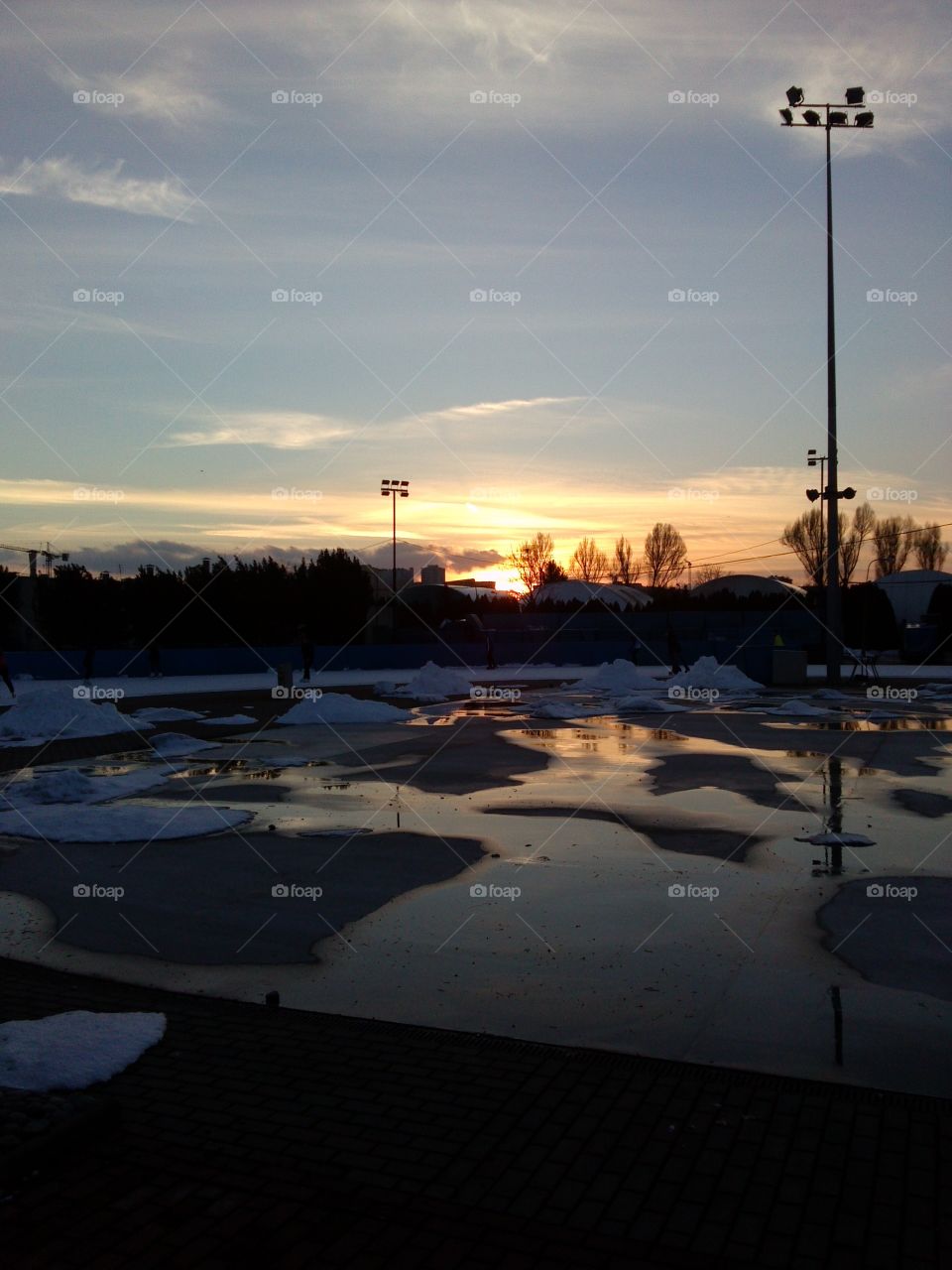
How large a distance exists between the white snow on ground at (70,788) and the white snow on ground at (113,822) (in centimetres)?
42

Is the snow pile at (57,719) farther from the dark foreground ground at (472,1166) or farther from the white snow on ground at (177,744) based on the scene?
the dark foreground ground at (472,1166)

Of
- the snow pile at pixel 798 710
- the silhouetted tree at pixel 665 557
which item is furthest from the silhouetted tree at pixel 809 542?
the snow pile at pixel 798 710

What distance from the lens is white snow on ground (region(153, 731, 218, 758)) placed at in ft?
59.0

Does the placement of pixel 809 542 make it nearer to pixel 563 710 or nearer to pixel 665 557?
pixel 665 557

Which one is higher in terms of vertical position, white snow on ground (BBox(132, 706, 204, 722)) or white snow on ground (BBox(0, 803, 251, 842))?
white snow on ground (BBox(0, 803, 251, 842))

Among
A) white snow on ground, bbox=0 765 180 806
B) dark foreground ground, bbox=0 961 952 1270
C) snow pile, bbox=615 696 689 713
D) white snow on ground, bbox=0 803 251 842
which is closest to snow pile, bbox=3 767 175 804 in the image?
white snow on ground, bbox=0 765 180 806

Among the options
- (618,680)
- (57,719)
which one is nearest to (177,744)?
(57,719)

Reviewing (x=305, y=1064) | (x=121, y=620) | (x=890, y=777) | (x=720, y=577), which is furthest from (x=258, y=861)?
(x=720, y=577)

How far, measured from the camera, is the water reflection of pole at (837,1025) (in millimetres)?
5098

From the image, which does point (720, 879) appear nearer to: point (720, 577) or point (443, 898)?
point (443, 898)

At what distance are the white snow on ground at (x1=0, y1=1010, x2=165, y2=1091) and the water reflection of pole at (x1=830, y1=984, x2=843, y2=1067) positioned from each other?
326 cm

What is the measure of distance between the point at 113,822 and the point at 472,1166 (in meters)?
8.00

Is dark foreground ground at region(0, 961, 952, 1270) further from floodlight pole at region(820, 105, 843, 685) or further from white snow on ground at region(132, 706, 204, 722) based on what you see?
floodlight pole at region(820, 105, 843, 685)

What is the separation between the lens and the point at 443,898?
8.09m
